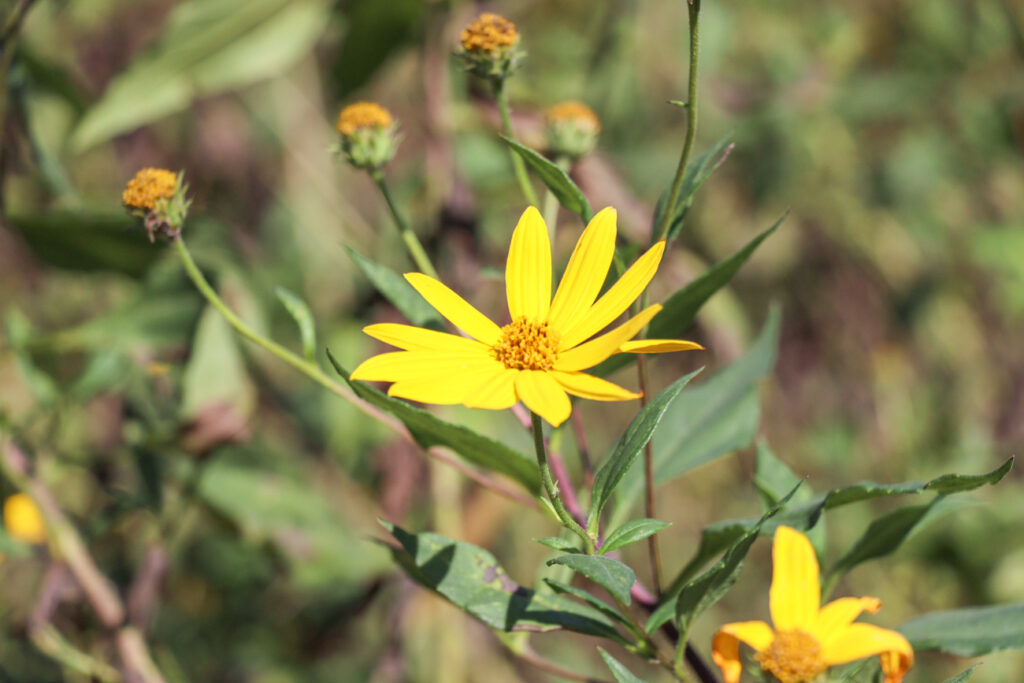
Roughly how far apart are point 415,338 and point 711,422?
369 millimetres

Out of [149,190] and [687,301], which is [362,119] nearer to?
[149,190]

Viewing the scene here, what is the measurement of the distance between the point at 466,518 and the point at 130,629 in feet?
2.14

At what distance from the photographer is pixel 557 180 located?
25.5 inches

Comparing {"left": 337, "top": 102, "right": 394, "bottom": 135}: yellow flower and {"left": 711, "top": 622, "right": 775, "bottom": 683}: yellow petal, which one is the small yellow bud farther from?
{"left": 711, "top": 622, "right": 775, "bottom": 683}: yellow petal

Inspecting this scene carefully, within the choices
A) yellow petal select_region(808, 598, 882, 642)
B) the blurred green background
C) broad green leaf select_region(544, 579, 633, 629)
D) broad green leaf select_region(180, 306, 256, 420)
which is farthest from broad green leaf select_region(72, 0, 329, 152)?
yellow petal select_region(808, 598, 882, 642)

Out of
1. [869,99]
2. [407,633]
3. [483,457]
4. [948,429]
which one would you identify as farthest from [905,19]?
[483,457]

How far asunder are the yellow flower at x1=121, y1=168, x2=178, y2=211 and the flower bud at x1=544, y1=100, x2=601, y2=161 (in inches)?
14.8

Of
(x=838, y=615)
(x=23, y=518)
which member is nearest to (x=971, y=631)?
(x=838, y=615)

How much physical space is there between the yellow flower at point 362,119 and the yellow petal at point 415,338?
0.87 feet

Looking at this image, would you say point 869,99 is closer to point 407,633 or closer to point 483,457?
point 407,633

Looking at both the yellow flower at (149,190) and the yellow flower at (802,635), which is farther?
the yellow flower at (149,190)

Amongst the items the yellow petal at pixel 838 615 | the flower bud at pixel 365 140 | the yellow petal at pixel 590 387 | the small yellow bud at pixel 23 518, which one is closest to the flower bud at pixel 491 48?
the flower bud at pixel 365 140

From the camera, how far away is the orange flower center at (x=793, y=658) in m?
0.60

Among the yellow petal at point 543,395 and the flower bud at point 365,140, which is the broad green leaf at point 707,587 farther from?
the flower bud at point 365,140
